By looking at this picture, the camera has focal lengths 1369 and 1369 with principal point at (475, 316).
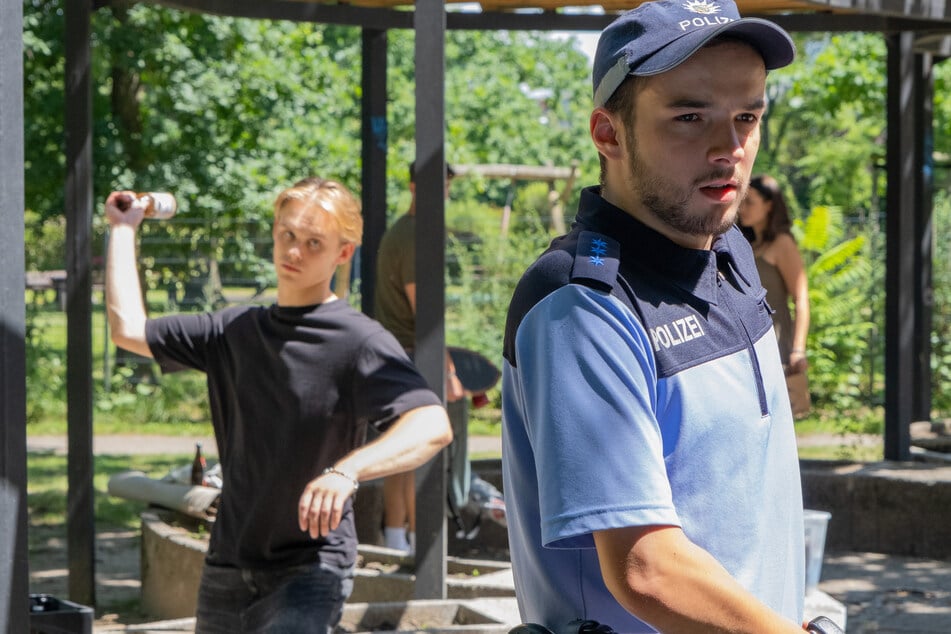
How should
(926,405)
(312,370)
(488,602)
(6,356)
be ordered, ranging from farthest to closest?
(926,405) → (488,602) → (312,370) → (6,356)

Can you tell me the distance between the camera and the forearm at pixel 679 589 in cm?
151

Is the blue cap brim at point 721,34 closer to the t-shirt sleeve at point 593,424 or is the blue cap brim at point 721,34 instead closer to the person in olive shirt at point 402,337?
the t-shirt sleeve at point 593,424

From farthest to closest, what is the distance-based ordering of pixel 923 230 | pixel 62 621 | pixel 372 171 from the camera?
pixel 923 230
pixel 372 171
pixel 62 621

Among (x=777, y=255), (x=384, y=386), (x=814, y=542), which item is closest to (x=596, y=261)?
(x=384, y=386)

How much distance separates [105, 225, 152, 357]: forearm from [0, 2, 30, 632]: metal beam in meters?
0.75

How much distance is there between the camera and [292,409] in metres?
3.46

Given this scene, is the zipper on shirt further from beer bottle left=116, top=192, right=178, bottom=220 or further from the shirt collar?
beer bottle left=116, top=192, right=178, bottom=220

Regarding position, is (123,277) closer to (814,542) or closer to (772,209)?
(814,542)

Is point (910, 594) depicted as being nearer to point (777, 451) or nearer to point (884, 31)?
point (884, 31)

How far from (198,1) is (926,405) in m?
6.08

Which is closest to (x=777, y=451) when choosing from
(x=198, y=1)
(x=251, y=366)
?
(x=251, y=366)

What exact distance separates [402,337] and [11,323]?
381 cm

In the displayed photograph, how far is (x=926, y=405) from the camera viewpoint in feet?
31.9

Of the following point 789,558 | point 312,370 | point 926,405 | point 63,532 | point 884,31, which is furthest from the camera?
point 926,405
